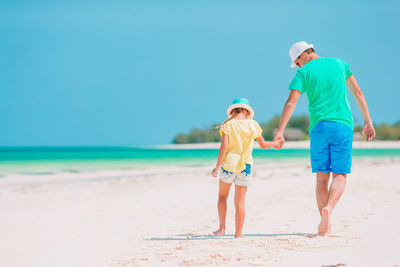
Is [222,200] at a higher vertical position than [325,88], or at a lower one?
lower

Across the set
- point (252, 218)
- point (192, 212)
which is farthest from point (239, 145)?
point (192, 212)

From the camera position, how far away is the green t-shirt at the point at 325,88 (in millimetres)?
3609

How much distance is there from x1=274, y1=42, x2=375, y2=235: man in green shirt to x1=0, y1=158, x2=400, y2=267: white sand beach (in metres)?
0.39

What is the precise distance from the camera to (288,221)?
4.68m

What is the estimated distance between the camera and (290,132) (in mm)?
57719

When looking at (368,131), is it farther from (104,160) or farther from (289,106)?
(104,160)

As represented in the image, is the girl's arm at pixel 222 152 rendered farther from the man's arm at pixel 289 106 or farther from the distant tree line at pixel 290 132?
the distant tree line at pixel 290 132

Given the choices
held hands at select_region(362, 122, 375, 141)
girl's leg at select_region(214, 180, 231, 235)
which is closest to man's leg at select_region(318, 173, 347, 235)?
held hands at select_region(362, 122, 375, 141)

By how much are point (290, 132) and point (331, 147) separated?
5523cm

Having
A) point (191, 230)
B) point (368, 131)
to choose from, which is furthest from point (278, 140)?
point (191, 230)

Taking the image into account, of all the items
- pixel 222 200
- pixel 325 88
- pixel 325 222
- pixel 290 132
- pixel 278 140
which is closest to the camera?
pixel 325 222

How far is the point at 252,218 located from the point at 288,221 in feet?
1.61

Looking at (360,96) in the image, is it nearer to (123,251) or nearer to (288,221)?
(288,221)

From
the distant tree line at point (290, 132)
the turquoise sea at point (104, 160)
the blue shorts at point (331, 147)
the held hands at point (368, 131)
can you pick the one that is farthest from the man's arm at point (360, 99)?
the distant tree line at point (290, 132)
